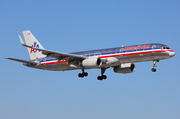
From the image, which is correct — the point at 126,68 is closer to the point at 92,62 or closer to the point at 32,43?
the point at 92,62

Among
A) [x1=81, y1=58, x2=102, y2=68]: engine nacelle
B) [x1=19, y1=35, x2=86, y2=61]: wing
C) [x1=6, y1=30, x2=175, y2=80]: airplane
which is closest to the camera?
[x1=6, y1=30, x2=175, y2=80]: airplane

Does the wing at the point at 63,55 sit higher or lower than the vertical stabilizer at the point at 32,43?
lower

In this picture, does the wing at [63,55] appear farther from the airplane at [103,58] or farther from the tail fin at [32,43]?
the tail fin at [32,43]

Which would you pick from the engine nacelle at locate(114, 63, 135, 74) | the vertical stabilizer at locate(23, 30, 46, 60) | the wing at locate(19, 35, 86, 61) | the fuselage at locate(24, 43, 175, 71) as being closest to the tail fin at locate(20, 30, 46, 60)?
the vertical stabilizer at locate(23, 30, 46, 60)

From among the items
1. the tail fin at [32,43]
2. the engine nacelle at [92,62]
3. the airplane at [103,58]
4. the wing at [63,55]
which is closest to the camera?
the airplane at [103,58]

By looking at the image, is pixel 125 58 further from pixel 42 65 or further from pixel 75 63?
pixel 42 65

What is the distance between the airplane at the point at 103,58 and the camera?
5050cm

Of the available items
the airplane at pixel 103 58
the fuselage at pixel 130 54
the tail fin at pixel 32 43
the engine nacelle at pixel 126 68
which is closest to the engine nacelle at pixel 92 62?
the airplane at pixel 103 58

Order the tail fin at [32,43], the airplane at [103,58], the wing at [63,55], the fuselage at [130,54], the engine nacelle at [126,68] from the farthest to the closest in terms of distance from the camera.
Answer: the tail fin at [32,43] → the engine nacelle at [126,68] → the wing at [63,55] → the airplane at [103,58] → the fuselage at [130,54]

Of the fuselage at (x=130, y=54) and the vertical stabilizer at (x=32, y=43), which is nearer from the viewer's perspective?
the fuselage at (x=130, y=54)

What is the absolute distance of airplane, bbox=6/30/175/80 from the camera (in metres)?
50.5

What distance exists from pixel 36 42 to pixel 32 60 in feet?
14.6

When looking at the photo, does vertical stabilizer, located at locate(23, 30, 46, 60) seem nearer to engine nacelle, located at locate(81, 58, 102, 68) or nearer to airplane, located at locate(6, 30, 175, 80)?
airplane, located at locate(6, 30, 175, 80)

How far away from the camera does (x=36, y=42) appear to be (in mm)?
65188
